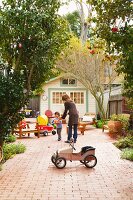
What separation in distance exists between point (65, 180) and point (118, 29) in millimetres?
3414

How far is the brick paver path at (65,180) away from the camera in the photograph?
6.32 meters

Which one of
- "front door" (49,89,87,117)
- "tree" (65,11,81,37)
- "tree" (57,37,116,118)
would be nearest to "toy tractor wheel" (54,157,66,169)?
"tree" (57,37,116,118)

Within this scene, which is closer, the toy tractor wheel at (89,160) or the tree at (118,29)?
the tree at (118,29)

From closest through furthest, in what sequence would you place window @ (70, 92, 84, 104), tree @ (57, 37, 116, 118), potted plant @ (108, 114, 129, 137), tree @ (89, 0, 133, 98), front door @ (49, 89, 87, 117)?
tree @ (89, 0, 133, 98) → potted plant @ (108, 114, 129, 137) → tree @ (57, 37, 116, 118) → front door @ (49, 89, 87, 117) → window @ (70, 92, 84, 104)

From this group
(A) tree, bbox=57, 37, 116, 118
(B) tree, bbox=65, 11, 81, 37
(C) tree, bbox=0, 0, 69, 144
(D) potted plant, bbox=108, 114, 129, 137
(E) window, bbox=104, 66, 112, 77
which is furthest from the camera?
(B) tree, bbox=65, 11, 81, 37

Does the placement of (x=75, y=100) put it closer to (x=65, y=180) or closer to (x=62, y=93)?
(x=62, y=93)

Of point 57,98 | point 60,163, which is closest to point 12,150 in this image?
point 60,163

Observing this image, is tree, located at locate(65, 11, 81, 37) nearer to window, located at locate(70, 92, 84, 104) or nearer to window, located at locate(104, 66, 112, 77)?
window, located at locate(70, 92, 84, 104)

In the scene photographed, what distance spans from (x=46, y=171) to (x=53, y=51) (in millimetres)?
3628

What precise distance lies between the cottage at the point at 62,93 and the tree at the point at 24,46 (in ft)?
64.3

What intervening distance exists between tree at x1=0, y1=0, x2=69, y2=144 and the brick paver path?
Result: 1.56 metres

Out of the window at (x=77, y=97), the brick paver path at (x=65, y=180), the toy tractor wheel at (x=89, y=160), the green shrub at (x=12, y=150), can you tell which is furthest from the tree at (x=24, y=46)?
the window at (x=77, y=97)

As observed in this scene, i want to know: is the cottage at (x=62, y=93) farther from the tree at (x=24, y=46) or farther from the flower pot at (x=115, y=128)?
the tree at (x=24, y=46)

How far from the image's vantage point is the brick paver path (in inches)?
249
